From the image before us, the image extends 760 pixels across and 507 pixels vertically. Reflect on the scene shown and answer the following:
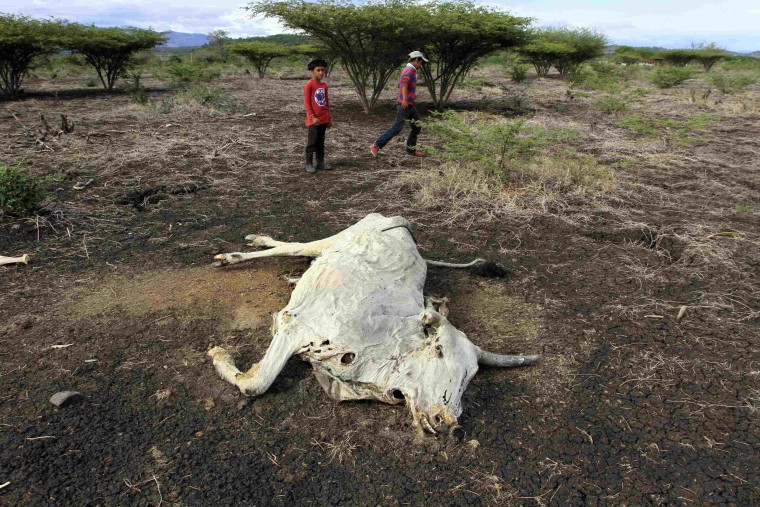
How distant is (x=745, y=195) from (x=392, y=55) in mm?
8432

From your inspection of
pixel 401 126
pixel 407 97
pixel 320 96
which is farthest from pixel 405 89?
pixel 320 96

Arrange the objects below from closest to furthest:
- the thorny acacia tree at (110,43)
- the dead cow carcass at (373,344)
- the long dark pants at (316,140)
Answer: the dead cow carcass at (373,344), the long dark pants at (316,140), the thorny acacia tree at (110,43)

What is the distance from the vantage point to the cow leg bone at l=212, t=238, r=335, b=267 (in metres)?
4.16

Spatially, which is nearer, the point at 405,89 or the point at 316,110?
the point at 316,110

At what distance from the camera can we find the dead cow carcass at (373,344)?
2.53 meters

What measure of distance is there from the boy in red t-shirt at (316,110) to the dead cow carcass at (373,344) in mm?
4049

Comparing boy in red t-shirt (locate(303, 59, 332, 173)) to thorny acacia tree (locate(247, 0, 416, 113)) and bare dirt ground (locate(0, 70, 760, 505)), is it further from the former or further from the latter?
thorny acacia tree (locate(247, 0, 416, 113))

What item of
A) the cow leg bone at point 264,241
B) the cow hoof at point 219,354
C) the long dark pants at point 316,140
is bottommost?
the cow hoof at point 219,354

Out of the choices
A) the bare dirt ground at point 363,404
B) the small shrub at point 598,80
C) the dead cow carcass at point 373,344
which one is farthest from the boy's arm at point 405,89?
the small shrub at point 598,80

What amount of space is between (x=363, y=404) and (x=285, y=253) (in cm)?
182

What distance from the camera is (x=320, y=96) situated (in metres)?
6.91

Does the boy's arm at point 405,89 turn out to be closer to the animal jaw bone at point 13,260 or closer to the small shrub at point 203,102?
the small shrub at point 203,102

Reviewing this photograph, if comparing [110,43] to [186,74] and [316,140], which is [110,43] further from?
Answer: [316,140]

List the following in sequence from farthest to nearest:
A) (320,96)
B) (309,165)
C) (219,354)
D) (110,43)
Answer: (110,43) → (309,165) → (320,96) → (219,354)
